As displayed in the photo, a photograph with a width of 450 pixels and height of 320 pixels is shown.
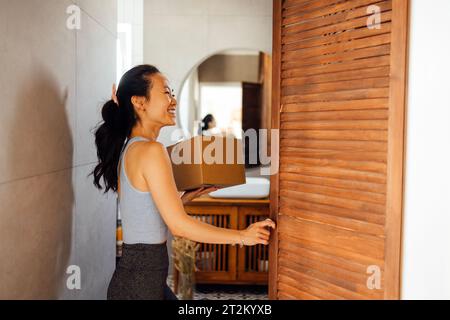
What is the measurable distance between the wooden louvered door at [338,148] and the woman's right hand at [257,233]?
51mm

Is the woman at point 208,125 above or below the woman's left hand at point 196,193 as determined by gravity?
above

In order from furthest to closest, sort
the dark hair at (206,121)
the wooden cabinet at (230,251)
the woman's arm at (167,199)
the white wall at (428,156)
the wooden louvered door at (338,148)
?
the dark hair at (206,121)
the wooden cabinet at (230,251)
the woman's arm at (167,199)
the wooden louvered door at (338,148)
the white wall at (428,156)

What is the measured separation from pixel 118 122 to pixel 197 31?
194 cm

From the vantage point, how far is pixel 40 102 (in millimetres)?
1382

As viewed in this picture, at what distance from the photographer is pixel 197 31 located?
3.33 metres

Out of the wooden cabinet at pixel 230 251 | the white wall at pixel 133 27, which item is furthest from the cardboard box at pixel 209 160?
the white wall at pixel 133 27

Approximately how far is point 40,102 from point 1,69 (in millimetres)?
241

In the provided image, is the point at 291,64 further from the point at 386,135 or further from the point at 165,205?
the point at 165,205

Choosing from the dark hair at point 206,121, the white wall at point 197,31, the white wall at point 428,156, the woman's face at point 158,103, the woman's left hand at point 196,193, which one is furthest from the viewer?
the dark hair at point 206,121

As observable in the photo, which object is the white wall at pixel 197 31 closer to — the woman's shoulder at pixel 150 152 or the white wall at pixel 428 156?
the woman's shoulder at pixel 150 152

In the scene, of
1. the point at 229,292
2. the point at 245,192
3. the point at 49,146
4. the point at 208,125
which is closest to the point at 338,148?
the point at 49,146

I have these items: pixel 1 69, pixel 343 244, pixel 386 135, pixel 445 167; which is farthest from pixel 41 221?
pixel 445 167

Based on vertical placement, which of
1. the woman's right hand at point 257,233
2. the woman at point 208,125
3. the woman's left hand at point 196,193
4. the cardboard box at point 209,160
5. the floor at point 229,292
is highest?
the woman at point 208,125

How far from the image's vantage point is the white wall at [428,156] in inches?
45.4
